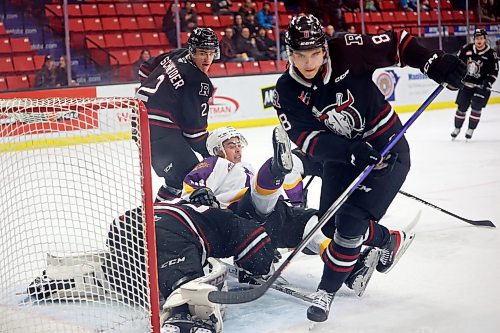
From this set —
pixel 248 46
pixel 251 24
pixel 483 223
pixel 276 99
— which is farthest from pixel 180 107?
pixel 251 24

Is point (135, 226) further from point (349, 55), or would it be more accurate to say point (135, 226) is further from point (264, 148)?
point (264, 148)

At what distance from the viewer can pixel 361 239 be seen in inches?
97.7

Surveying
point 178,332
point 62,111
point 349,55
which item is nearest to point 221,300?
point 178,332

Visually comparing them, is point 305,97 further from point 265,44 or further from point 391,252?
point 265,44

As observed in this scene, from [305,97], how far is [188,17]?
586 centimetres

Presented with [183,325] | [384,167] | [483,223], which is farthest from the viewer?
[483,223]

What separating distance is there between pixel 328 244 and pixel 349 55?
2.24 ft

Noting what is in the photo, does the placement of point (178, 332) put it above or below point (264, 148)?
above

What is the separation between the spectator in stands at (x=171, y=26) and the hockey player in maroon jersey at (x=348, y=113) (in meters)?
5.68

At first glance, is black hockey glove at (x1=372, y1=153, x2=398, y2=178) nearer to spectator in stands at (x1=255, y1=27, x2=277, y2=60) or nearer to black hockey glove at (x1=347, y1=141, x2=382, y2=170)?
black hockey glove at (x1=347, y1=141, x2=382, y2=170)

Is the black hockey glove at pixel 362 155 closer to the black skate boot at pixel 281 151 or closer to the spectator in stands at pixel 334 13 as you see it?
the black skate boot at pixel 281 151

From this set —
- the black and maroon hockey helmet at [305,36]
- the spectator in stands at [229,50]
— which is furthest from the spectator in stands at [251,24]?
the black and maroon hockey helmet at [305,36]

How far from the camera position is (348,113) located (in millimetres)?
2477

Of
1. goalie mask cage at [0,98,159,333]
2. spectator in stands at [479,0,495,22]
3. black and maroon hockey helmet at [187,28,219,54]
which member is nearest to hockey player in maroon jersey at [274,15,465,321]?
→ goalie mask cage at [0,98,159,333]
